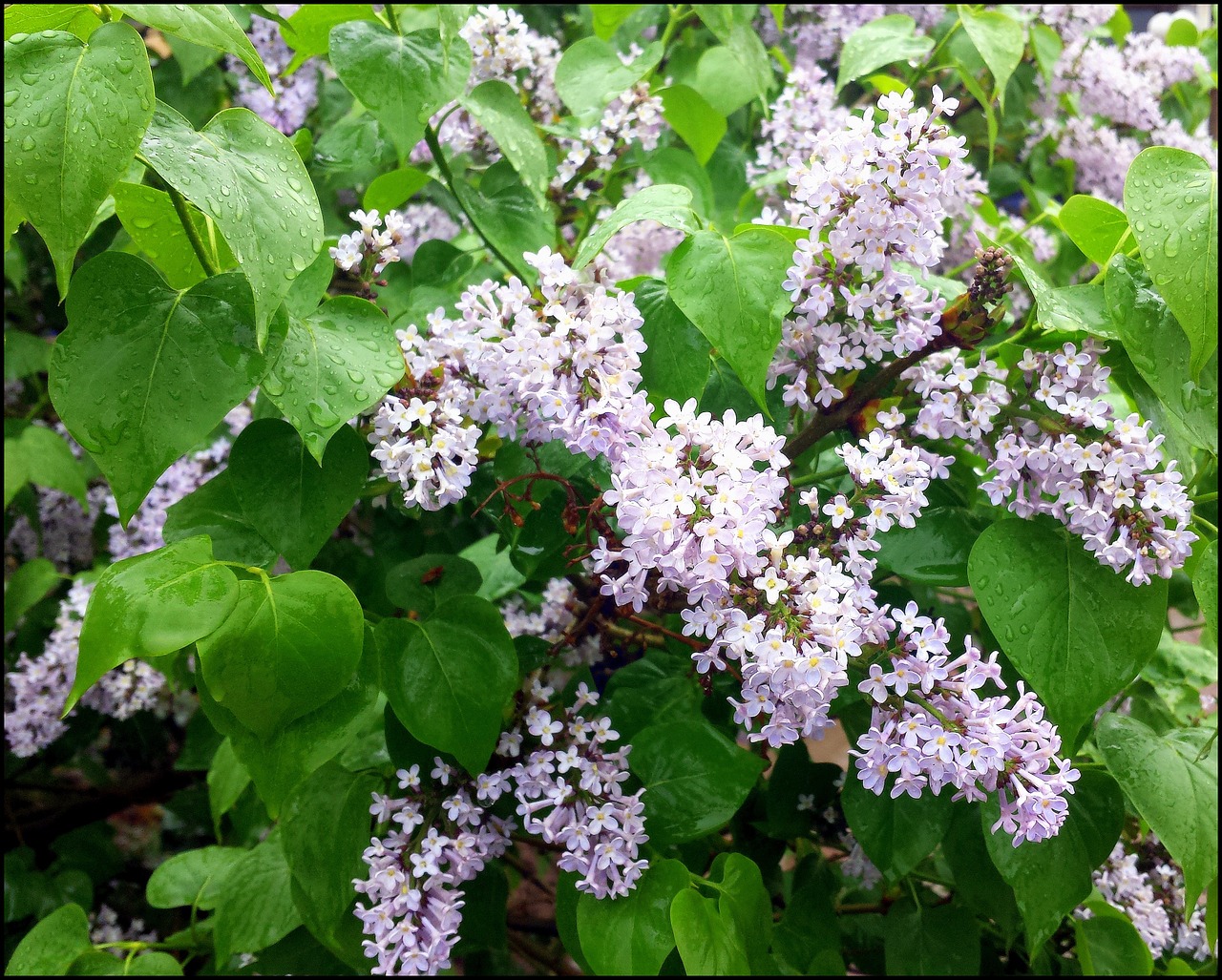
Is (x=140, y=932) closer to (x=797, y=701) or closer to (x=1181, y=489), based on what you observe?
(x=797, y=701)

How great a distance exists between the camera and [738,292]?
659 mm

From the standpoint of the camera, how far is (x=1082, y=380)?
2.24ft

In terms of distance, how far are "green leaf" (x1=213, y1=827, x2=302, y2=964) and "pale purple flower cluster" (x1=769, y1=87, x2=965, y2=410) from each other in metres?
Result: 0.66

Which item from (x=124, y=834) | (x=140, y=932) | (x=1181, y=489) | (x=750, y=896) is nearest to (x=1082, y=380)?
(x=1181, y=489)

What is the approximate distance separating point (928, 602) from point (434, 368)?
53 centimetres

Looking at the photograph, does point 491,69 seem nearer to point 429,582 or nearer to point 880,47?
point 880,47

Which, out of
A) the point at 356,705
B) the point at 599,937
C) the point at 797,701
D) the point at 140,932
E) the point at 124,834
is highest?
the point at 797,701

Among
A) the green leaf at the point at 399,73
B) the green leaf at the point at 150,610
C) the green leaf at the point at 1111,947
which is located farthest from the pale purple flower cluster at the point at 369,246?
the green leaf at the point at 1111,947

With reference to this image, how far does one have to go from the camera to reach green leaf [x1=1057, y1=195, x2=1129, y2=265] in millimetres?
730

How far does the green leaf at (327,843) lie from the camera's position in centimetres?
75

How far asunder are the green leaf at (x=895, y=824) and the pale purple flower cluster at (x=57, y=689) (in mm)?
940

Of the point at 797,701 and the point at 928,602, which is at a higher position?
the point at 797,701

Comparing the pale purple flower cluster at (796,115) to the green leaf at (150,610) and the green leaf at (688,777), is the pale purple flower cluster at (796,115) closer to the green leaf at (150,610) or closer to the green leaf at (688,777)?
the green leaf at (688,777)

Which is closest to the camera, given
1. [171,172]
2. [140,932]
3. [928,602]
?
[171,172]
